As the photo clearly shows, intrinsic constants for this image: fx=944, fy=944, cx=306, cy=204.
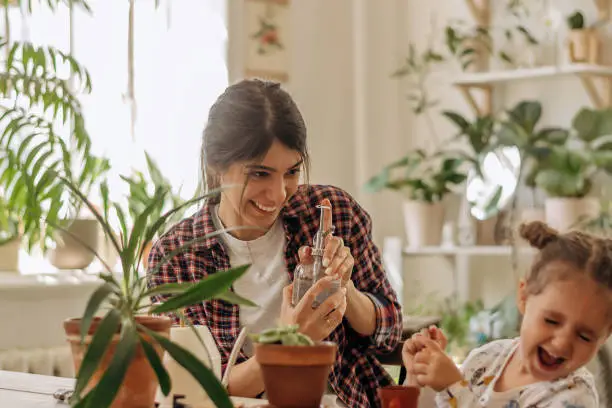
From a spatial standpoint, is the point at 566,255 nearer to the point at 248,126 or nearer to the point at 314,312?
the point at 314,312

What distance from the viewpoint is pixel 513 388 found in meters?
1.70

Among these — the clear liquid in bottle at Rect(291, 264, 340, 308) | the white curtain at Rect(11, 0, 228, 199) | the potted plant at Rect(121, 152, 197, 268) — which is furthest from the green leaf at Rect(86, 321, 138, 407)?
the white curtain at Rect(11, 0, 228, 199)

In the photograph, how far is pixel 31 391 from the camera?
1766 mm

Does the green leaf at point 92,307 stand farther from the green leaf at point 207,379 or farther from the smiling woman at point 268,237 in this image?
the smiling woman at point 268,237

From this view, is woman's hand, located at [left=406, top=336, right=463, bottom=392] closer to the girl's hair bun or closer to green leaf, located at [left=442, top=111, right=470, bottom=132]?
the girl's hair bun

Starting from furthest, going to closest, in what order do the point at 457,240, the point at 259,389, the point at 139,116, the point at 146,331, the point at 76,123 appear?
the point at 457,240
the point at 139,116
the point at 76,123
the point at 259,389
the point at 146,331

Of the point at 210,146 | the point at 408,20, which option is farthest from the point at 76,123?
the point at 408,20

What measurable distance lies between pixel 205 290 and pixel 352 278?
3.21ft

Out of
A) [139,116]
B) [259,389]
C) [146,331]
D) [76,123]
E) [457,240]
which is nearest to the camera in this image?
[146,331]

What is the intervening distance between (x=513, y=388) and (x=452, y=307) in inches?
103

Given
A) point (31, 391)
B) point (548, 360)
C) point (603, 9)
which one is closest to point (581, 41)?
point (603, 9)

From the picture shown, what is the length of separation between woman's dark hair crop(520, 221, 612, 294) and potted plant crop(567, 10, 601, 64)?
2203 mm

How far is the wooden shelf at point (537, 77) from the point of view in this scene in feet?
12.5

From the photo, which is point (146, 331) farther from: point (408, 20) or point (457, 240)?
point (408, 20)
